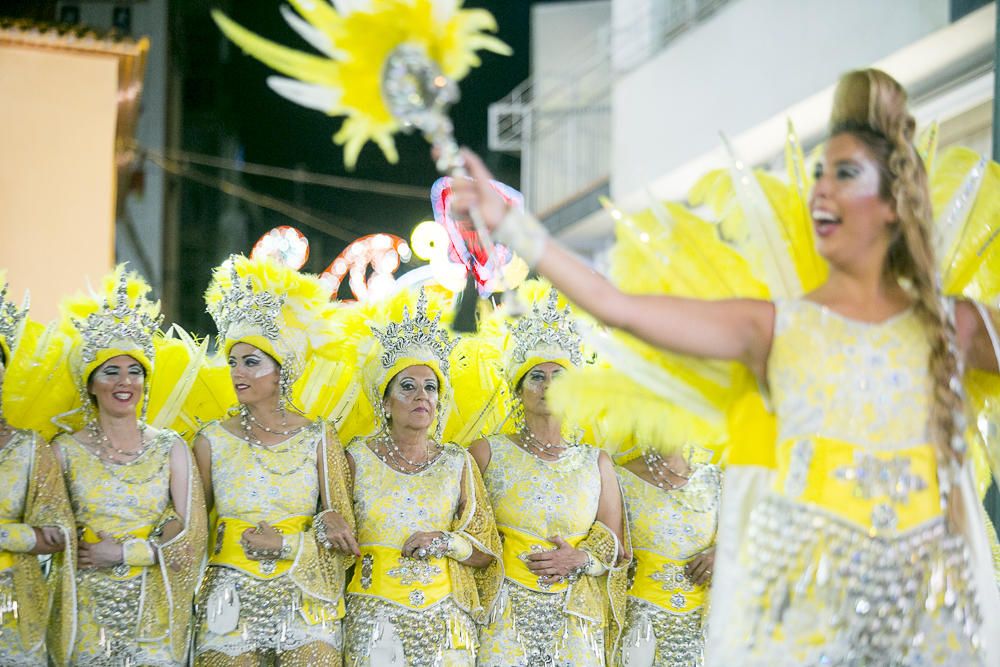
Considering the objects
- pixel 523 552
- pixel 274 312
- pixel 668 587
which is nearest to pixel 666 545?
pixel 668 587

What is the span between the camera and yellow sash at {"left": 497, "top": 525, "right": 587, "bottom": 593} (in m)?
5.20

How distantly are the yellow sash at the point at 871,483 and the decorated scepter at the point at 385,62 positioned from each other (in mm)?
1058

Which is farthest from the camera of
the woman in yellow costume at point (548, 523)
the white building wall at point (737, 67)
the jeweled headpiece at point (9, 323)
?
the white building wall at point (737, 67)

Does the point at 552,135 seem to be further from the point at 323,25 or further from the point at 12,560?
the point at 323,25

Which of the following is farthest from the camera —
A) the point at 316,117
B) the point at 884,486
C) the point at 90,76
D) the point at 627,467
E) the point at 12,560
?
the point at 316,117

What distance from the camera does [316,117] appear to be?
19.5 meters

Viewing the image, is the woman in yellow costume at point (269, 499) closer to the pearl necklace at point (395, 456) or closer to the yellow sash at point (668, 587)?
the pearl necklace at point (395, 456)

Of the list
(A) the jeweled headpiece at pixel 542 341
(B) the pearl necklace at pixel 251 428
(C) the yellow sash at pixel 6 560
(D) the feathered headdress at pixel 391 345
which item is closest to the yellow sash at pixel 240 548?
(B) the pearl necklace at pixel 251 428

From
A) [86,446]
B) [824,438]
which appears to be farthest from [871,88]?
[86,446]

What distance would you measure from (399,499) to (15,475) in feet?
4.83

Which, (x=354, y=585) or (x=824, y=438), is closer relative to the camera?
→ (x=824, y=438)

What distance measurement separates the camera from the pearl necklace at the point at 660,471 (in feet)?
18.3

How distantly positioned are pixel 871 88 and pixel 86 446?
343cm

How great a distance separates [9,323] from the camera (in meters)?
5.09
